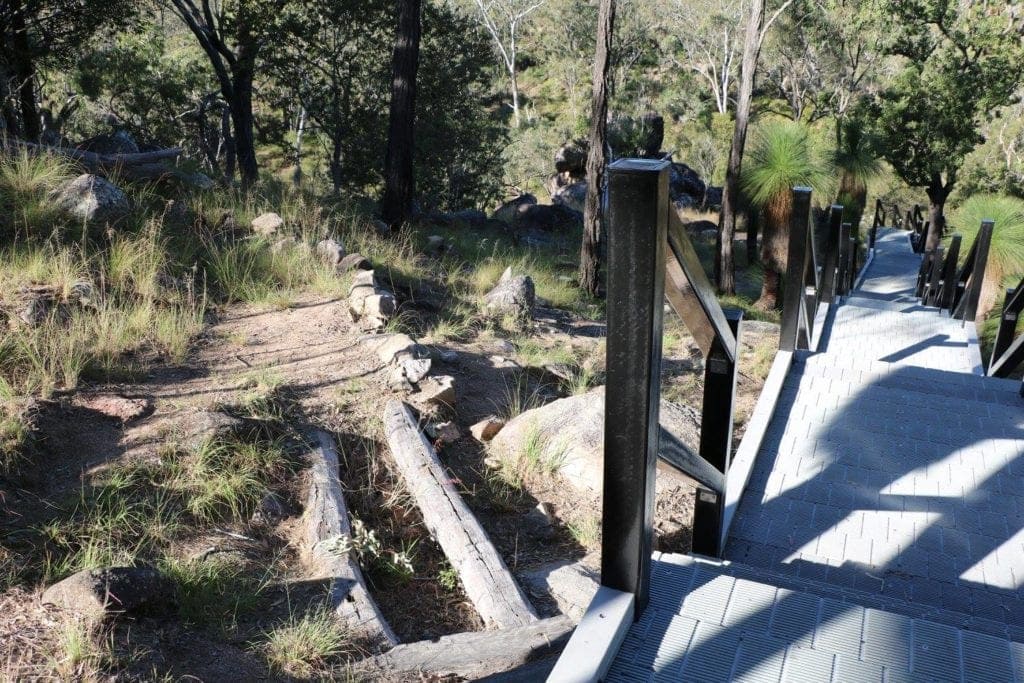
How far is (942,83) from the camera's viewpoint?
17.9m

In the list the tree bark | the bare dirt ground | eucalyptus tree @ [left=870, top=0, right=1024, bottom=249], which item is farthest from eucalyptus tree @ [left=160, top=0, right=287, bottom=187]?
eucalyptus tree @ [left=870, top=0, right=1024, bottom=249]

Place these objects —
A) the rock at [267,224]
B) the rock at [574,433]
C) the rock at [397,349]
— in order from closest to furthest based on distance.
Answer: the rock at [574,433]
the rock at [397,349]
the rock at [267,224]

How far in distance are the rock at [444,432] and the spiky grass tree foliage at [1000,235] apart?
34.8ft

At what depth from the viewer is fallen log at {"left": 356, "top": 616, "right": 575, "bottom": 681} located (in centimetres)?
279

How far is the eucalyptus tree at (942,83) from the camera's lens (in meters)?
17.4

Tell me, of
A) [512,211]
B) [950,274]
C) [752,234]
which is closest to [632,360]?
[950,274]

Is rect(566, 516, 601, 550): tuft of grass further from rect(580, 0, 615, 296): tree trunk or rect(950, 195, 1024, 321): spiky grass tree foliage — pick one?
rect(950, 195, 1024, 321): spiky grass tree foliage

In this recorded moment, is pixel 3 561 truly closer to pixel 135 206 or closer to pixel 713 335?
pixel 713 335

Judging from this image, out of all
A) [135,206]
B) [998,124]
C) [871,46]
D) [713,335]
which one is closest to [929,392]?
[713,335]

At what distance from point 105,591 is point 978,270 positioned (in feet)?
26.6

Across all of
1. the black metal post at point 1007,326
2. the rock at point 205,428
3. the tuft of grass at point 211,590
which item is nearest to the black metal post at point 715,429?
the tuft of grass at point 211,590

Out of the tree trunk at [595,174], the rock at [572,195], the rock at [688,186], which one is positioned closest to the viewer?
the tree trunk at [595,174]

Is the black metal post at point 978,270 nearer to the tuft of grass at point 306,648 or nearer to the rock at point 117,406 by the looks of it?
the tuft of grass at point 306,648

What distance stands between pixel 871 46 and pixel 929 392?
663 inches
